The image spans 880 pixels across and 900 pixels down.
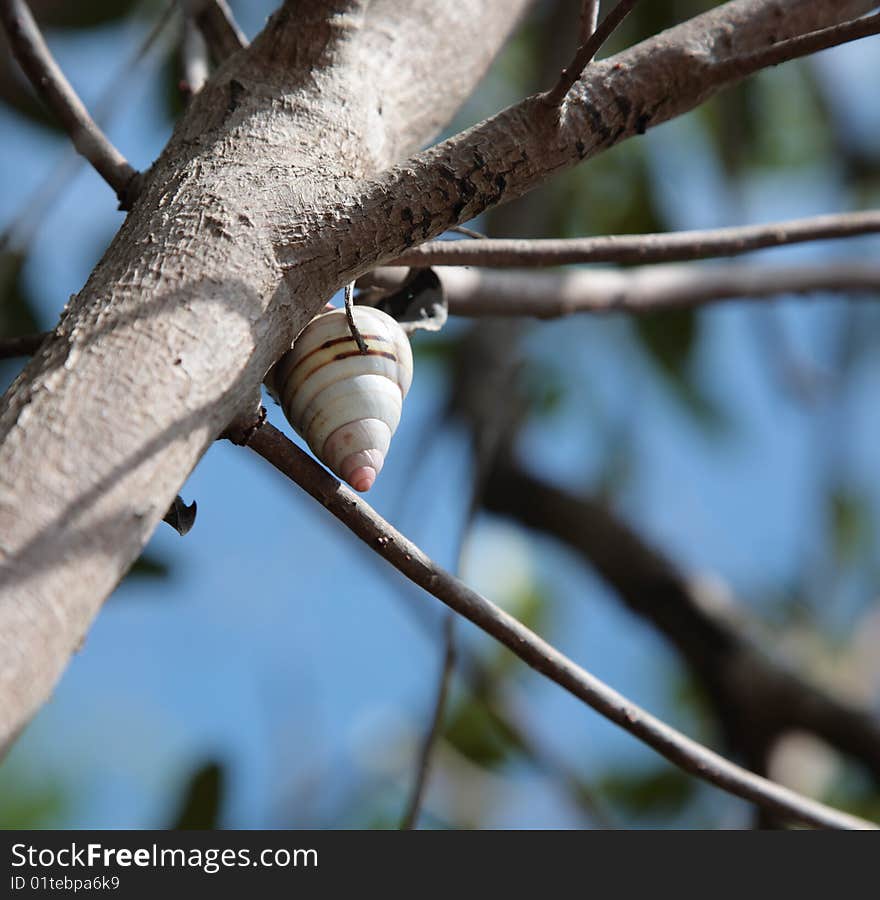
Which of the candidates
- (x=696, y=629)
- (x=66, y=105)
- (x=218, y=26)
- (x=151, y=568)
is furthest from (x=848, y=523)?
(x=66, y=105)

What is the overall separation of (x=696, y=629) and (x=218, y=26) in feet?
5.04

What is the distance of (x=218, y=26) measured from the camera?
3.45 feet

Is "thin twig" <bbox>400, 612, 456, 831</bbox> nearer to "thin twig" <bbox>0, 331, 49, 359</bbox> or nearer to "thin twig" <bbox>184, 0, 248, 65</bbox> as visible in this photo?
"thin twig" <bbox>0, 331, 49, 359</bbox>

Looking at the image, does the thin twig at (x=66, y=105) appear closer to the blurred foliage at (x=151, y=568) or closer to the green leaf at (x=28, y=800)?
the blurred foliage at (x=151, y=568)

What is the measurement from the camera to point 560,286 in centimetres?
136

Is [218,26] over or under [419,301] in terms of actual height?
over

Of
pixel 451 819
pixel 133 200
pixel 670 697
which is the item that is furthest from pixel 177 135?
pixel 670 697

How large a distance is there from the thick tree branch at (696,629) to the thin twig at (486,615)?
115 centimetres

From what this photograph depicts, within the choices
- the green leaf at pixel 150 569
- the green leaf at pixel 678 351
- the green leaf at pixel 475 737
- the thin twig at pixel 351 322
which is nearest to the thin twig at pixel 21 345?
the thin twig at pixel 351 322

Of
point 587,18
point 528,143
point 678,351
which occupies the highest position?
point 678,351

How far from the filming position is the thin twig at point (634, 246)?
34.4 inches

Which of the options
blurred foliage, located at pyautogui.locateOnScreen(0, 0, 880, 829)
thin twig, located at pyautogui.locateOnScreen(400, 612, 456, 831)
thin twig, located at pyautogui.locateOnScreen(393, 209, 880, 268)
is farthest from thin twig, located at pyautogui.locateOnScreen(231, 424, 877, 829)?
blurred foliage, located at pyautogui.locateOnScreen(0, 0, 880, 829)

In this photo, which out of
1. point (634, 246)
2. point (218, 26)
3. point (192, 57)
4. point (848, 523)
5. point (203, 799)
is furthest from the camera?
point (848, 523)

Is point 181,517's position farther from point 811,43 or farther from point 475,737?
point 475,737
